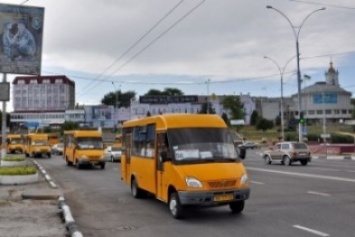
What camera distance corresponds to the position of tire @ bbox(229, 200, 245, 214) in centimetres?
1215

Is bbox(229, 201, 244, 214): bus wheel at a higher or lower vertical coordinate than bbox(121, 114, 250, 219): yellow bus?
lower

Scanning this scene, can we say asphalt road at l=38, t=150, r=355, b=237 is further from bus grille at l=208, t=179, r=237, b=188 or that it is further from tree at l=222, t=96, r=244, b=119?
tree at l=222, t=96, r=244, b=119

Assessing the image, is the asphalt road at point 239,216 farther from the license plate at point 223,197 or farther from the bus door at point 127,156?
the bus door at point 127,156

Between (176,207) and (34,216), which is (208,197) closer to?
(176,207)

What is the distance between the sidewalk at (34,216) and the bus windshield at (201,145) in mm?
2879

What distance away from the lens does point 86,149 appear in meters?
32.8

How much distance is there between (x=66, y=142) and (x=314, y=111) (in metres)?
129

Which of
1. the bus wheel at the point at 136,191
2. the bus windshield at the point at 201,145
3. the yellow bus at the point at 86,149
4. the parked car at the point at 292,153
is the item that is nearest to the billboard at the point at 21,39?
the yellow bus at the point at 86,149

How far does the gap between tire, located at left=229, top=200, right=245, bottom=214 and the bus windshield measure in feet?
3.27

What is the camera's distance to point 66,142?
3747cm

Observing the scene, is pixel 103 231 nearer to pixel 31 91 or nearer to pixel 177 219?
pixel 177 219

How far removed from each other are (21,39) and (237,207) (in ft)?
63.6

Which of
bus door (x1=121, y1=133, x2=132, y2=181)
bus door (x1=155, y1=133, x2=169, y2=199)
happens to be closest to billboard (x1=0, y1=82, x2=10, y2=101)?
bus door (x1=121, y1=133, x2=132, y2=181)

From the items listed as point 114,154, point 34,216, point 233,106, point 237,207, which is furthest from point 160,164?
point 233,106
